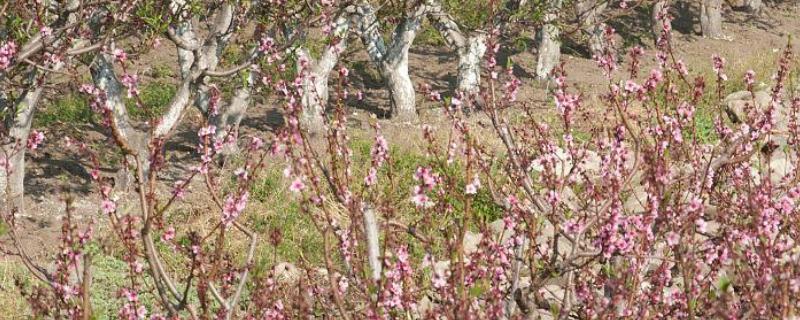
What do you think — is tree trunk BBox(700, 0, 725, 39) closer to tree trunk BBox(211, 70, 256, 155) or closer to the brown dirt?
the brown dirt

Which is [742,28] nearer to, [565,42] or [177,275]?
[565,42]

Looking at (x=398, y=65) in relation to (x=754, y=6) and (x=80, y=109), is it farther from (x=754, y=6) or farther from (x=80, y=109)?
(x=754, y=6)

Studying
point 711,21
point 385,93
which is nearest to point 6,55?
point 385,93

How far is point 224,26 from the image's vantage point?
12.6 meters

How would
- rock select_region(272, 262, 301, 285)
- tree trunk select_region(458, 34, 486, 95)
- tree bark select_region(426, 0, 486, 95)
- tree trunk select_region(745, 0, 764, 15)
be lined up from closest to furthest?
rock select_region(272, 262, 301, 285) < tree bark select_region(426, 0, 486, 95) < tree trunk select_region(458, 34, 486, 95) < tree trunk select_region(745, 0, 764, 15)

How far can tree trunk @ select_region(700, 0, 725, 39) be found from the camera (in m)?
24.4

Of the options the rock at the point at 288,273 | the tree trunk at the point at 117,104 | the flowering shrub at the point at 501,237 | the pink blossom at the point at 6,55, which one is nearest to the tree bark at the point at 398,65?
the tree trunk at the point at 117,104

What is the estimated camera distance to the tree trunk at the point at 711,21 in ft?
80.1

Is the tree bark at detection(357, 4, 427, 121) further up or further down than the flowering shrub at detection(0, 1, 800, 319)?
further down

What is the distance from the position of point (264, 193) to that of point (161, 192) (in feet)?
4.16

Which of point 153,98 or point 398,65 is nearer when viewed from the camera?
point 398,65

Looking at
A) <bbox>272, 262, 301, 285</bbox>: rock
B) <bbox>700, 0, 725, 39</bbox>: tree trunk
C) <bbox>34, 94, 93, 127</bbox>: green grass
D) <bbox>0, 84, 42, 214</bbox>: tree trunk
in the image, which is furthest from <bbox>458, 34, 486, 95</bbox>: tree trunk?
<bbox>700, 0, 725, 39</bbox>: tree trunk

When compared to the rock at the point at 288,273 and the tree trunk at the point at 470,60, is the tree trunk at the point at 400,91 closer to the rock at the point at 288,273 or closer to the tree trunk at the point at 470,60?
the tree trunk at the point at 470,60

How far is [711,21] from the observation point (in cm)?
2459
